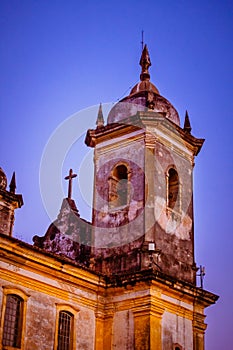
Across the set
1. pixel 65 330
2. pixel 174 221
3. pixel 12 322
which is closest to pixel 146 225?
pixel 174 221

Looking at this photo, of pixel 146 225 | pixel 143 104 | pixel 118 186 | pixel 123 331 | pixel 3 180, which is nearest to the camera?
pixel 123 331

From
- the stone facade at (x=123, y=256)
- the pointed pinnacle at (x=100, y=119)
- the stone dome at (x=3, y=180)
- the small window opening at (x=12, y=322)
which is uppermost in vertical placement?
the pointed pinnacle at (x=100, y=119)

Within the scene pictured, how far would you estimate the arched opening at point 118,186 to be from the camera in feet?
77.8

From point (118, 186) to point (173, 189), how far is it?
194 cm

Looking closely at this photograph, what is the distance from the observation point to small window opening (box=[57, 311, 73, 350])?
63.4ft

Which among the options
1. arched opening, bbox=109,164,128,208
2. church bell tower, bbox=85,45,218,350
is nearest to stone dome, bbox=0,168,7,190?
church bell tower, bbox=85,45,218,350

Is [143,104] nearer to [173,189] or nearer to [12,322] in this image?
[173,189]

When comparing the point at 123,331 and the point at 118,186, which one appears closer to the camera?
the point at 123,331

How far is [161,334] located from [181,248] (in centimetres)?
365

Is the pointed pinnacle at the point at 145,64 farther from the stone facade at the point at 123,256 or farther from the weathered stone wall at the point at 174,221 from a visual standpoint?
the weathered stone wall at the point at 174,221

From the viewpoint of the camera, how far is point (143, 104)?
24.5m

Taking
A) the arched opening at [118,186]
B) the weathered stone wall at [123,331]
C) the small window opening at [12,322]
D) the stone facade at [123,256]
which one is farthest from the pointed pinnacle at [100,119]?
the small window opening at [12,322]

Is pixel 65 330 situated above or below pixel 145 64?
below

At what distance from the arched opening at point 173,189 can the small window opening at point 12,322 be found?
7.43 meters
